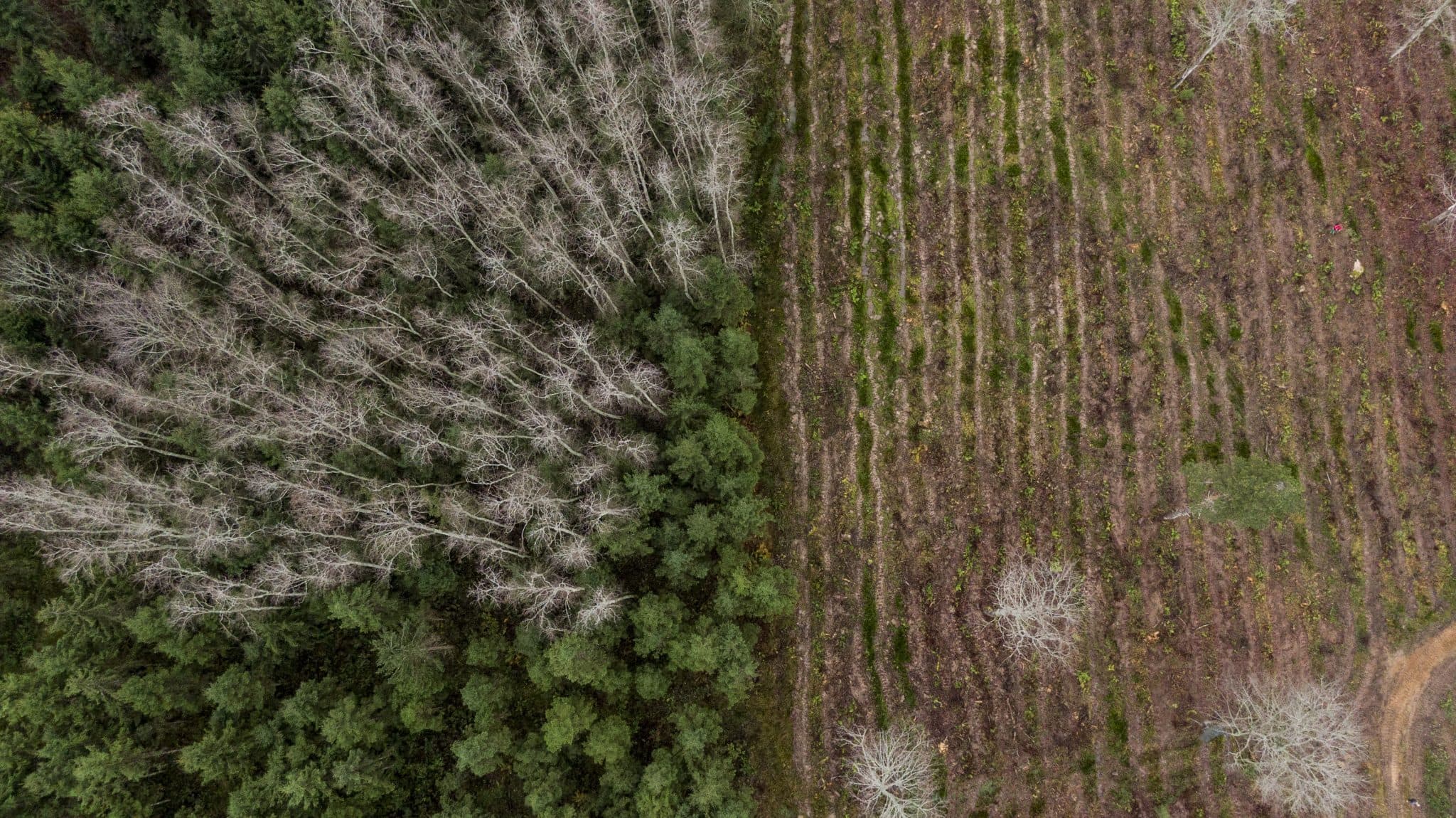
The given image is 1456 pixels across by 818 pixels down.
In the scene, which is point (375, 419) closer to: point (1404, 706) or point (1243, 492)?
point (1243, 492)

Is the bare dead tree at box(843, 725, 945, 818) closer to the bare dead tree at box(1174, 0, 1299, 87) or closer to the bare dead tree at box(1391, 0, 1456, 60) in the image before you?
the bare dead tree at box(1174, 0, 1299, 87)

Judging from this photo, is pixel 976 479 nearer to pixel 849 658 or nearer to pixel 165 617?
pixel 849 658

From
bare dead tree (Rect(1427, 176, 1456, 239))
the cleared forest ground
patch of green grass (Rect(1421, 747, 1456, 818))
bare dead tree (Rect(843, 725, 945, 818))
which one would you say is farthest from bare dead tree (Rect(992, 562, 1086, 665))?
bare dead tree (Rect(1427, 176, 1456, 239))

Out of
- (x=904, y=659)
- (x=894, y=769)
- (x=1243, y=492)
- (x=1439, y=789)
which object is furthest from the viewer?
(x=904, y=659)

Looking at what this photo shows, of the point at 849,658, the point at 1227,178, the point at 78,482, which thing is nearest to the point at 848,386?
the point at 849,658

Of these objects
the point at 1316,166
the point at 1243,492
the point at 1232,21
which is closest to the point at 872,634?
the point at 1243,492

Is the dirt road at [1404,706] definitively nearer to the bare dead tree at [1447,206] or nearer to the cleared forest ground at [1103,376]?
the cleared forest ground at [1103,376]
